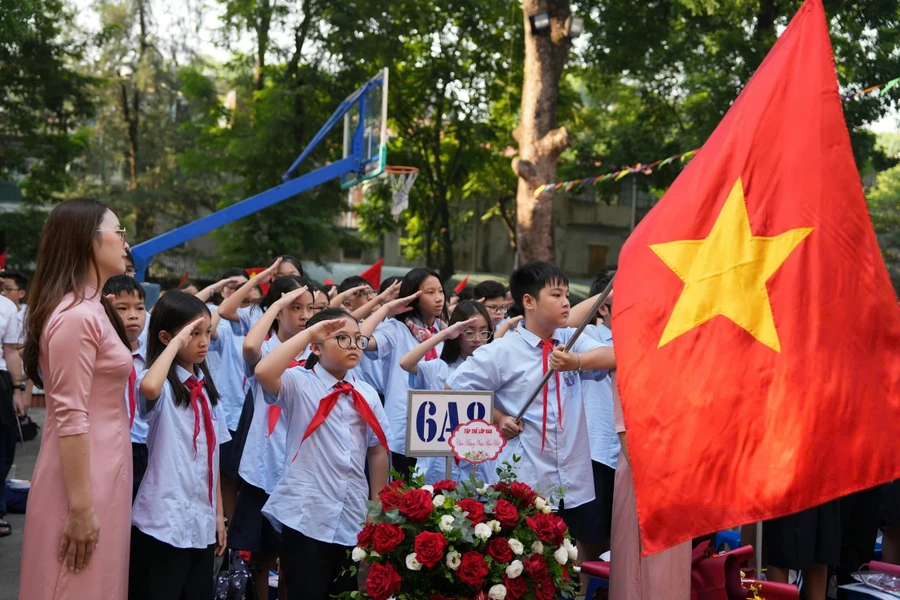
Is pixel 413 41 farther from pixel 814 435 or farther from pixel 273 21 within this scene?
pixel 814 435

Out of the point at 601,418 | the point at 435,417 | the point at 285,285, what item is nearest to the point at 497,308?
the point at 601,418

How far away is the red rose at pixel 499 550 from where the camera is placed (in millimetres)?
4004

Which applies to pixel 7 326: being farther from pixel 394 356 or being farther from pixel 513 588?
pixel 513 588

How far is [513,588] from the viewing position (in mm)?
4000

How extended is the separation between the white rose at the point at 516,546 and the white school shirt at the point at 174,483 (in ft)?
4.46

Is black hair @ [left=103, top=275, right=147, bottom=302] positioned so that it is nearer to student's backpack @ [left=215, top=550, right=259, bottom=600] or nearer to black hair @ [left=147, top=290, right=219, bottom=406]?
black hair @ [left=147, top=290, right=219, bottom=406]

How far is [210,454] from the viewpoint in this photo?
4.56 metres

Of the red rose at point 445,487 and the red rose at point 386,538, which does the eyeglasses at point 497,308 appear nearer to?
the red rose at point 445,487

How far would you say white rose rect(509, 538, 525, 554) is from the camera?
13.2 ft

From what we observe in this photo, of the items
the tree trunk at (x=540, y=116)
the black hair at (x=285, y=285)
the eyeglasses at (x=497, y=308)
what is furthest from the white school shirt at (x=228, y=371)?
the tree trunk at (x=540, y=116)

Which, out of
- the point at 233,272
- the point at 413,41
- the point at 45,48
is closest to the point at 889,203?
the point at 413,41

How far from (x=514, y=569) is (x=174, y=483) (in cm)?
151

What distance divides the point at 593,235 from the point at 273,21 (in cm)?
1696

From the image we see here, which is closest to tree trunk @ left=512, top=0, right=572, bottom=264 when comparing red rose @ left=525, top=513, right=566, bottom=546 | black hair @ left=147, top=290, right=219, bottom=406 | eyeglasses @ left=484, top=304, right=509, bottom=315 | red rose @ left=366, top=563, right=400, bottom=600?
eyeglasses @ left=484, top=304, right=509, bottom=315
